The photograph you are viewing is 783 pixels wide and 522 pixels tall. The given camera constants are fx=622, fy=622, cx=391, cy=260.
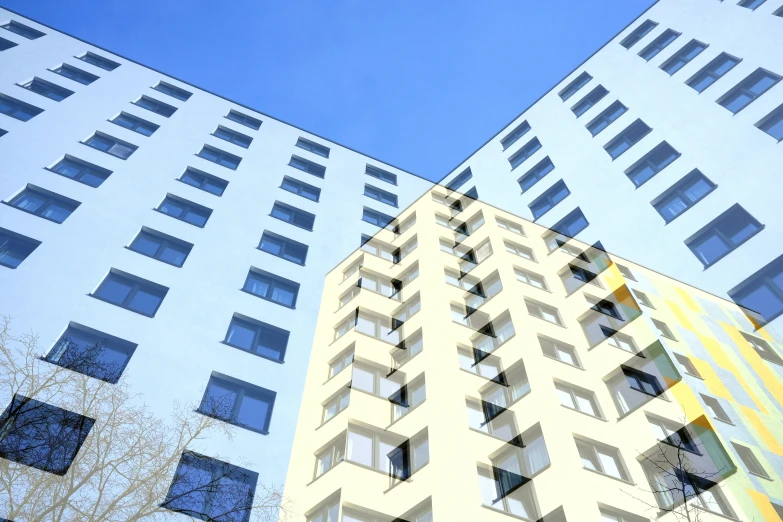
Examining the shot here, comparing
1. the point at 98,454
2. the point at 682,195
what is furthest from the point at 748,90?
the point at 98,454

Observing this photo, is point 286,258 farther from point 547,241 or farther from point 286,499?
point 547,241

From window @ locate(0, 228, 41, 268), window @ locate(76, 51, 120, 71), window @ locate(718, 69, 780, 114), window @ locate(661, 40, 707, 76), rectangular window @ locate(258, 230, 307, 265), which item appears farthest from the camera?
window @ locate(76, 51, 120, 71)

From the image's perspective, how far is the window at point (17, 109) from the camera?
3205cm

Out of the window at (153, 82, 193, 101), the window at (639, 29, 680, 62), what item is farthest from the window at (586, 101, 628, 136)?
the window at (153, 82, 193, 101)

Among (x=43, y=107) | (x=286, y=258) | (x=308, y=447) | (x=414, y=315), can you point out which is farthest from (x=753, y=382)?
(x=43, y=107)

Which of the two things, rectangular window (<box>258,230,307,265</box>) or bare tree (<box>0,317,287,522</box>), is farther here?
rectangular window (<box>258,230,307,265</box>)

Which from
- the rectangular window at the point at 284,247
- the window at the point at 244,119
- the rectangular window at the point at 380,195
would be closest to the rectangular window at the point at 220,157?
the window at the point at 244,119

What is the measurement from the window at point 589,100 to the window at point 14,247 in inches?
1334

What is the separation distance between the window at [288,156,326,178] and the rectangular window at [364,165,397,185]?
4.81m

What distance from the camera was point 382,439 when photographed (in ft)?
84.3

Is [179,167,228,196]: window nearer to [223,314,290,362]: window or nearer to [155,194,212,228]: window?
[155,194,212,228]: window

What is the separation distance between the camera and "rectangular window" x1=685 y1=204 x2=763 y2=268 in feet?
84.8

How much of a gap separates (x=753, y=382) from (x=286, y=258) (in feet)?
76.8

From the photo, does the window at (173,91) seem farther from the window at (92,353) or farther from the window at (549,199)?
the window at (92,353)
